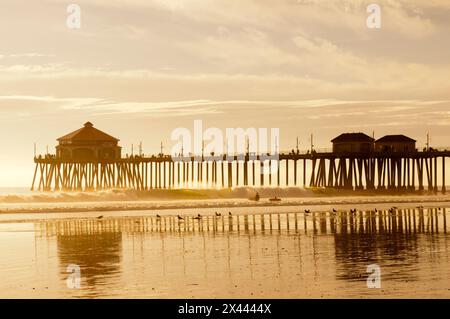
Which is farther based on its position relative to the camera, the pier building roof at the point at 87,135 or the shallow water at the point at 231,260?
the pier building roof at the point at 87,135

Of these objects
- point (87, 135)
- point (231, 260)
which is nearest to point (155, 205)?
point (87, 135)

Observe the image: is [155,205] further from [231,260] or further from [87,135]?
[231,260]

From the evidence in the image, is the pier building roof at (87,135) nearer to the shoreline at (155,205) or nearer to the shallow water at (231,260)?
the shoreline at (155,205)

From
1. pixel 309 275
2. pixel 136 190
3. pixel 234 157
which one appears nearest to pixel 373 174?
pixel 234 157

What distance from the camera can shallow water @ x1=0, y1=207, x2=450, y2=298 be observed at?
57.0 ft

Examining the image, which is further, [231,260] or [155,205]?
[155,205]

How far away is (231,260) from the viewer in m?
22.6

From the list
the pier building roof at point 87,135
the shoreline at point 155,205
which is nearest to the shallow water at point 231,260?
the shoreline at point 155,205

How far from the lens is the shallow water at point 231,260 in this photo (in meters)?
17.4

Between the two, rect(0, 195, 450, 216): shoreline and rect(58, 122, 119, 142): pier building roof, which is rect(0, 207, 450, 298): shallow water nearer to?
rect(0, 195, 450, 216): shoreline
